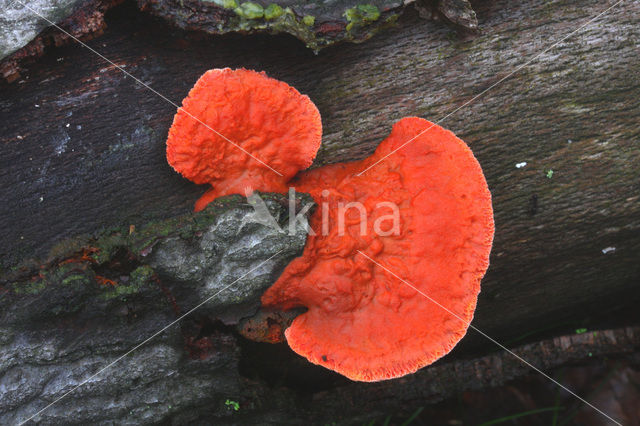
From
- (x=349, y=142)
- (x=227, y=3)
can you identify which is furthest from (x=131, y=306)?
(x=227, y=3)

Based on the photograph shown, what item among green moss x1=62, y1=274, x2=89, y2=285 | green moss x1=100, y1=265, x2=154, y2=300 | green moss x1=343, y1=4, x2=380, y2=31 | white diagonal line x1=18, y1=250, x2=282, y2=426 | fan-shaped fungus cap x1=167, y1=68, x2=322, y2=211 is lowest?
white diagonal line x1=18, y1=250, x2=282, y2=426

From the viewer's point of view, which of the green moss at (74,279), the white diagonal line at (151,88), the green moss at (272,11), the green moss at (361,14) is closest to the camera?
the green moss at (74,279)

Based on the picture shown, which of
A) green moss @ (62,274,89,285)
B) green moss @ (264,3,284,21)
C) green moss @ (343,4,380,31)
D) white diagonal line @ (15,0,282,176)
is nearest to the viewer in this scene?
green moss @ (62,274,89,285)

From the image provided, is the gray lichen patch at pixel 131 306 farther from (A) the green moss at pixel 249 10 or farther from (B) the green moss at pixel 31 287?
(A) the green moss at pixel 249 10

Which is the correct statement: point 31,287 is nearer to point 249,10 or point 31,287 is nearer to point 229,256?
point 229,256

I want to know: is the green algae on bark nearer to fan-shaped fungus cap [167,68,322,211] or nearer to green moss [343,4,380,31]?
fan-shaped fungus cap [167,68,322,211]

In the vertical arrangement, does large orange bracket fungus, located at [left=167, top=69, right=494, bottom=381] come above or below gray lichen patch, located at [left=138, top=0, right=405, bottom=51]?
below

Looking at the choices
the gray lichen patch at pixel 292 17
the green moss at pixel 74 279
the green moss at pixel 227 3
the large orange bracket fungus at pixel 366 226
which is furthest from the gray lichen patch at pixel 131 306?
the green moss at pixel 227 3

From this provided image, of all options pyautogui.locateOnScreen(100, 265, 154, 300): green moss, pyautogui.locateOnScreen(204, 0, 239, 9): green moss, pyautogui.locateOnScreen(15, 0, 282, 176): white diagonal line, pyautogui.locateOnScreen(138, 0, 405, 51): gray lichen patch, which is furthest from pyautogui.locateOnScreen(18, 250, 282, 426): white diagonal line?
pyautogui.locateOnScreen(204, 0, 239, 9): green moss
